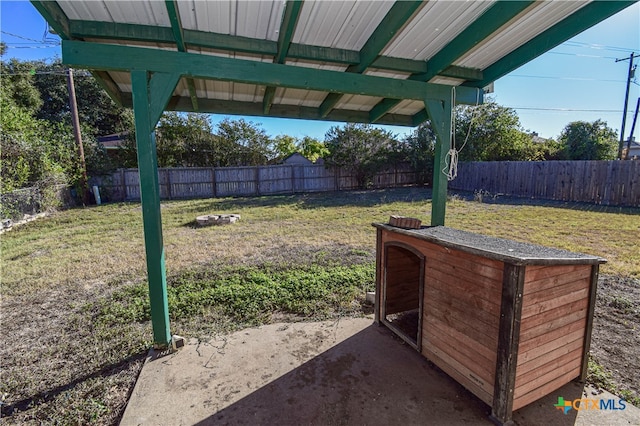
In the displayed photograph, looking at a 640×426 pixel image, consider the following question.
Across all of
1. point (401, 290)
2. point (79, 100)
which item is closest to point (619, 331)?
point (401, 290)

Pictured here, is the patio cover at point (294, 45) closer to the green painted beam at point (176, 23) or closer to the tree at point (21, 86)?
the green painted beam at point (176, 23)

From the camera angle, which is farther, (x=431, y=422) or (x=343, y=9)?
(x=343, y=9)

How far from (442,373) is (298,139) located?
20.9 m

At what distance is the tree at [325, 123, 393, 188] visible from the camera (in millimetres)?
13672

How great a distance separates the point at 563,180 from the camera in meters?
10.0

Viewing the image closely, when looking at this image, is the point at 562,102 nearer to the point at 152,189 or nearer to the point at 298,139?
the point at 298,139

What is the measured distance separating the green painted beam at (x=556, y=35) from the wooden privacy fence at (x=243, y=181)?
1148cm

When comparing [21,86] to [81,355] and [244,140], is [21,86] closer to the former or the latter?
[244,140]

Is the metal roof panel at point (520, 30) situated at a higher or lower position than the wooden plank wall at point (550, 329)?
higher

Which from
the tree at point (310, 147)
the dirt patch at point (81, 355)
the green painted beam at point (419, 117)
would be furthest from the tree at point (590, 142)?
the green painted beam at point (419, 117)

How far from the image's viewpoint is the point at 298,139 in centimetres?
2164

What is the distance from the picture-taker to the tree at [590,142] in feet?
51.4

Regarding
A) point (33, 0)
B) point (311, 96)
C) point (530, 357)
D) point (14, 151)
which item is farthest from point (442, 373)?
point (14, 151)

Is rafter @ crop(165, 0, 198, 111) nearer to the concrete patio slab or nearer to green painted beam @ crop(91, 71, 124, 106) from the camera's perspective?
green painted beam @ crop(91, 71, 124, 106)
